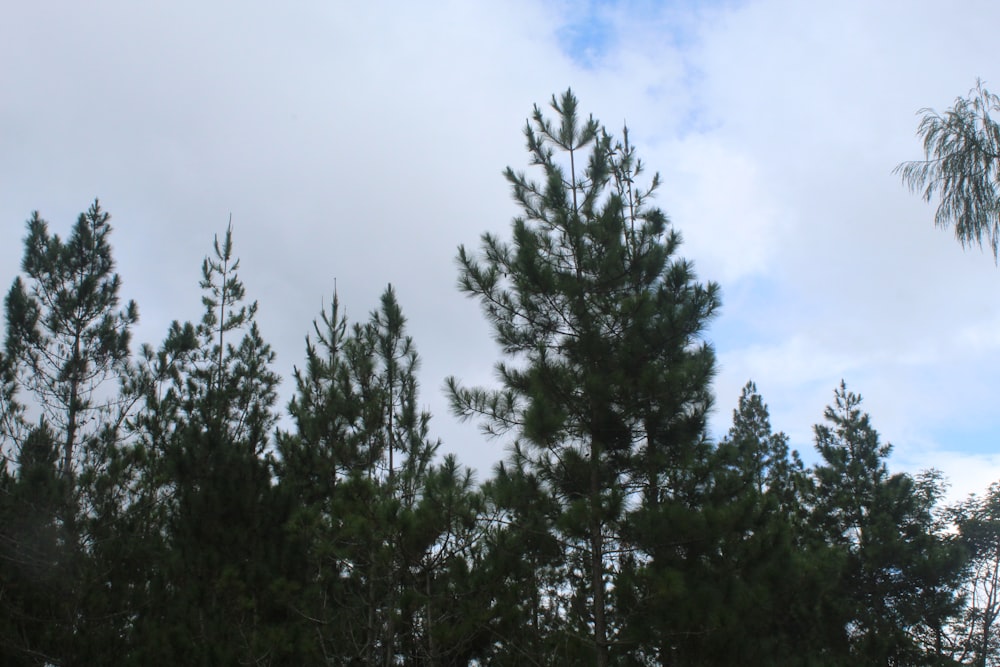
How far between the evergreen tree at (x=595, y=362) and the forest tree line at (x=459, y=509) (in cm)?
3

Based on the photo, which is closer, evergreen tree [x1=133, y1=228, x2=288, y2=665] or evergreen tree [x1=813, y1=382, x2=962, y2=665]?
evergreen tree [x1=133, y1=228, x2=288, y2=665]

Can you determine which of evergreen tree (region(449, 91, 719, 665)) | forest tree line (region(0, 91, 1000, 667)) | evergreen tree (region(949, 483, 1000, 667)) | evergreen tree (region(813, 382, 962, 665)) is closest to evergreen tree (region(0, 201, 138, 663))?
forest tree line (region(0, 91, 1000, 667))

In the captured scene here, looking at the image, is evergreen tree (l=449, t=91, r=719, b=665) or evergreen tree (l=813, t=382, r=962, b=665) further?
evergreen tree (l=813, t=382, r=962, b=665)

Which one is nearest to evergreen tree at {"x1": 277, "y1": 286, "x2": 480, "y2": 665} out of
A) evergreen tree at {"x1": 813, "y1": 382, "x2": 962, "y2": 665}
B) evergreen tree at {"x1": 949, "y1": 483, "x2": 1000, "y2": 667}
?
evergreen tree at {"x1": 813, "y1": 382, "x2": 962, "y2": 665}

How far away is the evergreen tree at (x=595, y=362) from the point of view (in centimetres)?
891

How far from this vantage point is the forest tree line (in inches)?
324

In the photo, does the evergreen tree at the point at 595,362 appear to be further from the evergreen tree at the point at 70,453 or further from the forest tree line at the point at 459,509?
the evergreen tree at the point at 70,453

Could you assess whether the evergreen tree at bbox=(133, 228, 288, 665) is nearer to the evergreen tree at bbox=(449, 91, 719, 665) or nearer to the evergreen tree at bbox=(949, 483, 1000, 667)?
the evergreen tree at bbox=(449, 91, 719, 665)

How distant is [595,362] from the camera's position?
31.1 feet

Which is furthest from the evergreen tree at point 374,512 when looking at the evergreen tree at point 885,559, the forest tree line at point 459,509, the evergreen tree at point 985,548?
the evergreen tree at point 985,548

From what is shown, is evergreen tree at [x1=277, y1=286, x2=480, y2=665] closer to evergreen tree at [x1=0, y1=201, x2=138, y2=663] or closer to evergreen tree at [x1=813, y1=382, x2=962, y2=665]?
evergreen tree at [x1=0, y1=201, x2=138, y2=663]

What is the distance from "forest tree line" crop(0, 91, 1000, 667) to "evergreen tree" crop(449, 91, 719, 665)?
35 mm

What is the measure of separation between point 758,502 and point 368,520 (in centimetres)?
460

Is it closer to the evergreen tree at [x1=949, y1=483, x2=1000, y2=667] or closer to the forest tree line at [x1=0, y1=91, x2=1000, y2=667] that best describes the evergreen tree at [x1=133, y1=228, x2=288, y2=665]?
the forest tree line at [x1=0, y1=91, x2=1000, y2=667]
